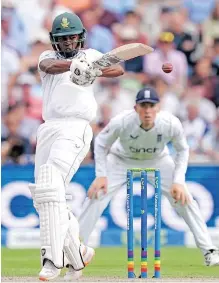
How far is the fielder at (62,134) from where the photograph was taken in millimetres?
6125

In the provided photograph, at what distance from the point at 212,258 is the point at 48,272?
8.70 ft

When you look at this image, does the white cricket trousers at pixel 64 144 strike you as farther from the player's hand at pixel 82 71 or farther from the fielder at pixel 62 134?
the player's hand at pixel 82 71

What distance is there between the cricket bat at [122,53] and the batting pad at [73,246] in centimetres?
101

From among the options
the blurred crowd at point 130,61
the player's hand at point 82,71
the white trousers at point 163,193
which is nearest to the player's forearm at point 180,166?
the white trousers at point 163,193

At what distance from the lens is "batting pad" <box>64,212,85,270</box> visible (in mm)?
6461

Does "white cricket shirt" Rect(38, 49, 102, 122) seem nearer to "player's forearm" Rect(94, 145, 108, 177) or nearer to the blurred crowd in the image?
"player's forearm" Rect(94, 145, 108, 177)

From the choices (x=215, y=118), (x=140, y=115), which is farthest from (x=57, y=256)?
(x=215, y=118)

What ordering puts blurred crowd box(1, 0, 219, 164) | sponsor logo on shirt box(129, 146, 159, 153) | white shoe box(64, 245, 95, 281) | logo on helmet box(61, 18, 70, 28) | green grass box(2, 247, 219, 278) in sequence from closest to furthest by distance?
1. logo on helmet box(61, 18, 70, 28)
2. white shoe box(64, 245, 95, 281)
3. green grass box(2, 247, 219, 278)
4. sponsor logo on shirt box(129, 146, 159, 153)
5. blurred crowd box(1, 0, 219, 164)

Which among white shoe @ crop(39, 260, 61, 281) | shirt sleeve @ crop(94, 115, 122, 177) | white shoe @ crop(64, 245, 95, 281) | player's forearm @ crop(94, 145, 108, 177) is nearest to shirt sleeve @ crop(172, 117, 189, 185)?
shirt sleeve @ crop(94, 115, 122, 177)

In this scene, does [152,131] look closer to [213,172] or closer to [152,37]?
[213,172]

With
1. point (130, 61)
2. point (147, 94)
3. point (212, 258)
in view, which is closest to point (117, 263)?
point (212, 258)

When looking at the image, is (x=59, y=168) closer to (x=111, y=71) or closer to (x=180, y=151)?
(x=111, y=71)

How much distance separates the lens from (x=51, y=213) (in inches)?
241

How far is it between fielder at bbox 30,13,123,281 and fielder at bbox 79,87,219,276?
1.82 metres
